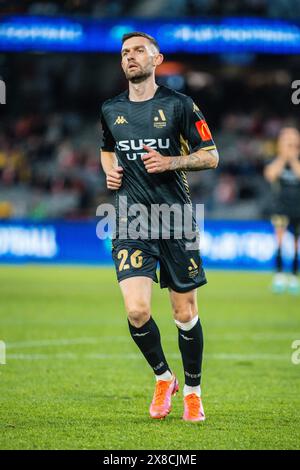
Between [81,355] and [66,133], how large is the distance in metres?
20.7

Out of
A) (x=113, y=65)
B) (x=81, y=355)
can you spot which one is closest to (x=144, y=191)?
(x=81, y=355)

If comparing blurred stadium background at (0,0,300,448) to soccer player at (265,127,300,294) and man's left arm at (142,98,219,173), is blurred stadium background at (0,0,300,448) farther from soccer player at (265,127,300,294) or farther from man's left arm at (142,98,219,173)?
man's left arm at (142,98,219,173)

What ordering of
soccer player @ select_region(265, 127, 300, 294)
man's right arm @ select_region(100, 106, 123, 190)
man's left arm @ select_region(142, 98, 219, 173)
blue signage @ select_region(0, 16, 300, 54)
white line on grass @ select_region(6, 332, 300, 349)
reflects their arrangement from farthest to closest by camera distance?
1. blue signage @ select_region(0, 16, 300, 54)
2. soccer player @ select_region(265, 127, 300, 294)
3. white line on grass @ select_region(6, 332, 300, 349)
4. man's right arm @ select_region(100, 106, 123, 190)
5. man's left arm @ select_region(142, 98, 219, 173)

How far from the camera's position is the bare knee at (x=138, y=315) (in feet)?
21.2

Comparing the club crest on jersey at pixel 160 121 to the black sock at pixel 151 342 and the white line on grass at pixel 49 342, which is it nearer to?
the black sock at pixel 151 342

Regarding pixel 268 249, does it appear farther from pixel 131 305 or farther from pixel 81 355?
pixel 131 305

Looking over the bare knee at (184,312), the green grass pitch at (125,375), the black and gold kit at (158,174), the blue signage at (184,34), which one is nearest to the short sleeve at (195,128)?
the black and gold kit at (158,174)

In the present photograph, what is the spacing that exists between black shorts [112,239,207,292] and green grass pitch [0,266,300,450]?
0.90 meters

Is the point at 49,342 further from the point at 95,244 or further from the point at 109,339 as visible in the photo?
the point at 95,244

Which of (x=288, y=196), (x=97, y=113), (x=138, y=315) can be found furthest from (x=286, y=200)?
(x=97, y=113)

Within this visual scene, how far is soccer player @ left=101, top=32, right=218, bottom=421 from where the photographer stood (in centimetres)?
652

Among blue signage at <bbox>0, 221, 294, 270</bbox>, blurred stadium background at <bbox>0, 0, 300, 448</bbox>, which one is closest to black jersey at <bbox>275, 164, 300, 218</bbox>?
blurred stadium background at <bbox>0, 0, 300, 448</bbox>

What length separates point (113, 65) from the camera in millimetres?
32438

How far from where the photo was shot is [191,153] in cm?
660
